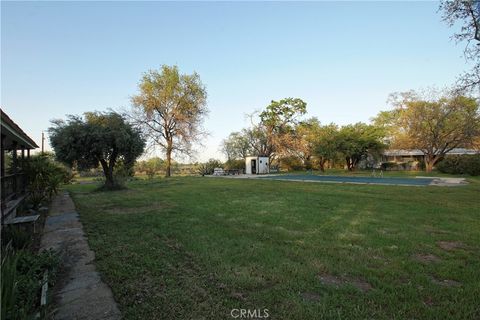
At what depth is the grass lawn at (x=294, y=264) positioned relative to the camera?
2707 millimetres

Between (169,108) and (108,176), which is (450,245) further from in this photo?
(169,108)

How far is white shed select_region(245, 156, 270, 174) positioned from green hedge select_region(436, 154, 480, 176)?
17386mm

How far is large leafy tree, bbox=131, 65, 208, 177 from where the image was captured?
28156 millimetres

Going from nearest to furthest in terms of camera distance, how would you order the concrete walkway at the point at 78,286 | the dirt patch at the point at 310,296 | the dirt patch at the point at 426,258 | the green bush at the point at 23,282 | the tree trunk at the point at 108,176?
the green bush at the point at 23,282
the concrete walkway at the point at 78,286
the dirt patch at the point at 310,296
the dirt patch at the point at 426,258
the tree trunk at the point at 108,176

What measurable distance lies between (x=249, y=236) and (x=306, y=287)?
2.17 m

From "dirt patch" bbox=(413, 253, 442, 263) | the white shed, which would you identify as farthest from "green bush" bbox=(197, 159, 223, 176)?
→ "dirt patch" bbox=(413, 253, 442, 263)

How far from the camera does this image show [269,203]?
9344 mm

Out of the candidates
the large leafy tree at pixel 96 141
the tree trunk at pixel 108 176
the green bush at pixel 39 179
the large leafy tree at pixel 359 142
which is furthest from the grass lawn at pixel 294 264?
the large leafy tree at pixel 359 142

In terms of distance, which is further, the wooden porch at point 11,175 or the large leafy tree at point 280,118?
the large leafy tree at point 280,118

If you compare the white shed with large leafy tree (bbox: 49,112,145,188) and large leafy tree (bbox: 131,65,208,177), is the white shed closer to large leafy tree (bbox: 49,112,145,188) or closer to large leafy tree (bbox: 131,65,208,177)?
large leafy tree (bbox: 131,65,208,177)

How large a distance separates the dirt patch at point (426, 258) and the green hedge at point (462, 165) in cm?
2603

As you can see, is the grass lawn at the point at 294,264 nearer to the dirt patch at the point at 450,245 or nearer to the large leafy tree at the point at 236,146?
the dirt patch at the point at 450,245

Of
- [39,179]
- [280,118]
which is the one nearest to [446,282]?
[39,179]

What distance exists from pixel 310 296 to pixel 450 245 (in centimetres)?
328
